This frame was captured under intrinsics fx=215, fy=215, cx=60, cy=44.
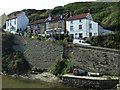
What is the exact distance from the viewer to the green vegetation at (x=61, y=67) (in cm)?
2541

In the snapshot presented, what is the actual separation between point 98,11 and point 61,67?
97.5 feet

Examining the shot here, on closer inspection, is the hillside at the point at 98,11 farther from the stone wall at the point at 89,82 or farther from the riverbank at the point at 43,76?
the stone wall at the point at 89,82

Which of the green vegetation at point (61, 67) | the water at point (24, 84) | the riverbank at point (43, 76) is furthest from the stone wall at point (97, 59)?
the water at point (24, 84)

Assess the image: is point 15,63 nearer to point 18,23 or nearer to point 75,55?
point 75,55

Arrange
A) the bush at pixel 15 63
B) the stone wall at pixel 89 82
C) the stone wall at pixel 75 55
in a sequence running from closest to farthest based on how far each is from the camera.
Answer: the stone wall at pixel 89 82, the stone wall at pixel 75 55, the bush at pixel 15 63

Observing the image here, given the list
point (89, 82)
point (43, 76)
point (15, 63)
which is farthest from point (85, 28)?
point (89, 82)

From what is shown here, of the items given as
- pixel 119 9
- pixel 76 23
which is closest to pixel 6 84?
pixel 76 23

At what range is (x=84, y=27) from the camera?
1384 inches

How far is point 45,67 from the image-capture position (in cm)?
2878

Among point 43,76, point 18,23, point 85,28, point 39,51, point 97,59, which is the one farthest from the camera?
point 18,23

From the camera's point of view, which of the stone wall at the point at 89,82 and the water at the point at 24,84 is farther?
the water at the point at 24,84

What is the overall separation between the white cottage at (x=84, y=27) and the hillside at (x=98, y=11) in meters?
3.93

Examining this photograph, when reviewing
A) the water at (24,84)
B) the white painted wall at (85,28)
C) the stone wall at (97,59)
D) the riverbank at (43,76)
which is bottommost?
the water at (24,84)

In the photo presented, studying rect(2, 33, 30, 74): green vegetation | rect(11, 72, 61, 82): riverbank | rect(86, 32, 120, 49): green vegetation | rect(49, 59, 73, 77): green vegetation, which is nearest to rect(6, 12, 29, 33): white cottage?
rect(2, 33, 30, 74): green vegetation
